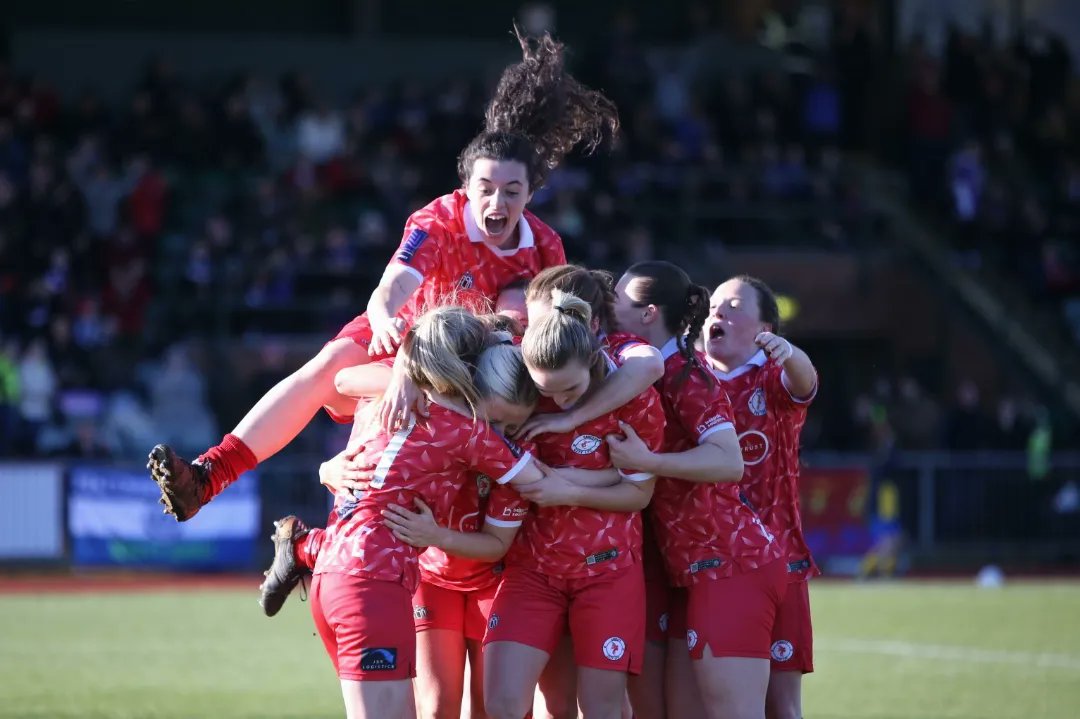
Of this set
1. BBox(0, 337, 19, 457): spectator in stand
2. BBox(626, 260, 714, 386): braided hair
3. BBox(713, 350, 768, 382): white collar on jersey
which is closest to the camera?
BBox(626, 260, 714, 386): braided hair

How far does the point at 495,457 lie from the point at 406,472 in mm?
293

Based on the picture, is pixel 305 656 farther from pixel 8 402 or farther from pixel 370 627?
pixel 370 627

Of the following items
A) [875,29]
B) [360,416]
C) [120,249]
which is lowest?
[360,416]

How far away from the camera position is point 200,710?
8.95 meters

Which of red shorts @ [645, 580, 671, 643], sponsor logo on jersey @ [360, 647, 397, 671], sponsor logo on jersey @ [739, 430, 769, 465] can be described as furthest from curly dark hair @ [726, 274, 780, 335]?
sponsor logo on jersey @ [360, 647, 397, 671]

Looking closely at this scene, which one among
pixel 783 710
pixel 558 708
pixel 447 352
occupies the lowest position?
pixel 783 710

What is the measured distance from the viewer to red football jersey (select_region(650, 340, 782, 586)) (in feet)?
18.7

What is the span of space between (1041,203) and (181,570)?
13920 millimetres

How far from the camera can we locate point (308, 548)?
217 inches

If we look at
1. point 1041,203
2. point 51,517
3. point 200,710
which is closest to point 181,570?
point 51,517

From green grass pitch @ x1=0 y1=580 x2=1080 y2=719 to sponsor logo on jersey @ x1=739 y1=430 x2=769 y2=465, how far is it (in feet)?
10.3

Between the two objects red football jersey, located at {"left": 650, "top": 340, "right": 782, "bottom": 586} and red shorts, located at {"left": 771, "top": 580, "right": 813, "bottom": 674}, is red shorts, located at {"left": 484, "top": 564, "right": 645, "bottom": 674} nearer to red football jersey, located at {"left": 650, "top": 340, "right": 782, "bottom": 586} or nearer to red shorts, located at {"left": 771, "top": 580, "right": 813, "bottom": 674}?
red football jersey, located at {"left": 650, "top": 340, "right": 782, "bottom": 586}

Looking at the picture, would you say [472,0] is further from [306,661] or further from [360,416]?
[360,416]

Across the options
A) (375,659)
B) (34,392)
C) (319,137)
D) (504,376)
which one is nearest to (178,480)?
(375,659)
